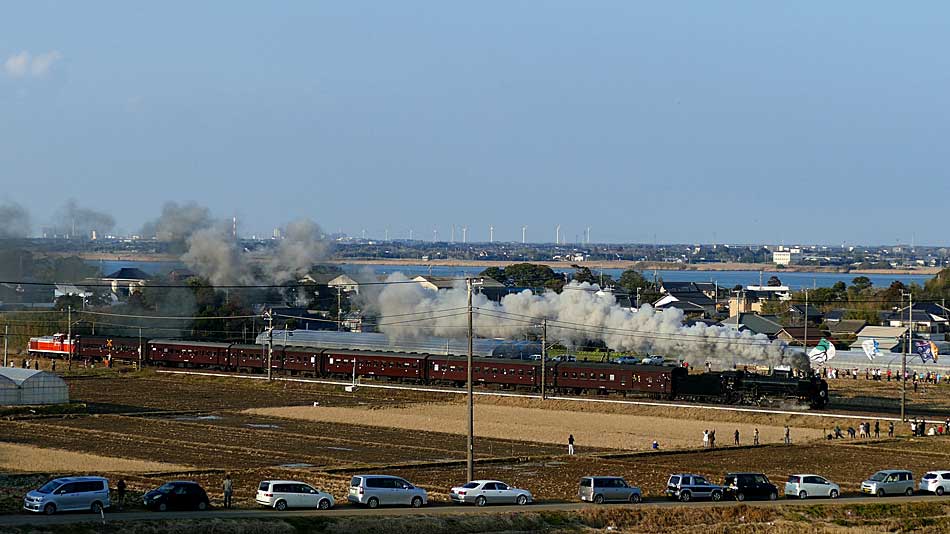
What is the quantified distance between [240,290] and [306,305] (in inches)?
550

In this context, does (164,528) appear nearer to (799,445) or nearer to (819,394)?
(799,445)

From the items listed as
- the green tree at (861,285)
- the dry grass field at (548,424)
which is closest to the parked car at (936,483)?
the dry grass field at (548,424)

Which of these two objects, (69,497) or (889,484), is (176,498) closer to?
(69,497)

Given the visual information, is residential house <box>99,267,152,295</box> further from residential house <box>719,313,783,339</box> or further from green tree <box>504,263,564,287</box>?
green tree <box>504,263,564,287</box>

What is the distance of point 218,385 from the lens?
8294cm

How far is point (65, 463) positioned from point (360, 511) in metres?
15.9

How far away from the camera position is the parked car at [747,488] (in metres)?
35.5

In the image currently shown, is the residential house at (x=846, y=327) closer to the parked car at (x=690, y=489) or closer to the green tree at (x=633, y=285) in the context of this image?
the green tree at (x=633, y=285)

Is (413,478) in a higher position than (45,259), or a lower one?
lower

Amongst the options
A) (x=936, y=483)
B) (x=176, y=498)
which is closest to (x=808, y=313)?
(x=936, y=483)

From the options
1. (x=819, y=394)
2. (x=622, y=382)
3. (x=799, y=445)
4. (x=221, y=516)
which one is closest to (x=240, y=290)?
(x=622, y=382)

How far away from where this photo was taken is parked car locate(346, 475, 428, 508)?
3262 centimetres

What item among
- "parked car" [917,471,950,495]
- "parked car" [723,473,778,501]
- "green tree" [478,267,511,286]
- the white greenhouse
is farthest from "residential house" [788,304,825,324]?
"parked car" [723,473,778,501]

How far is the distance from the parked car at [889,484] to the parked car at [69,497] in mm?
22521
